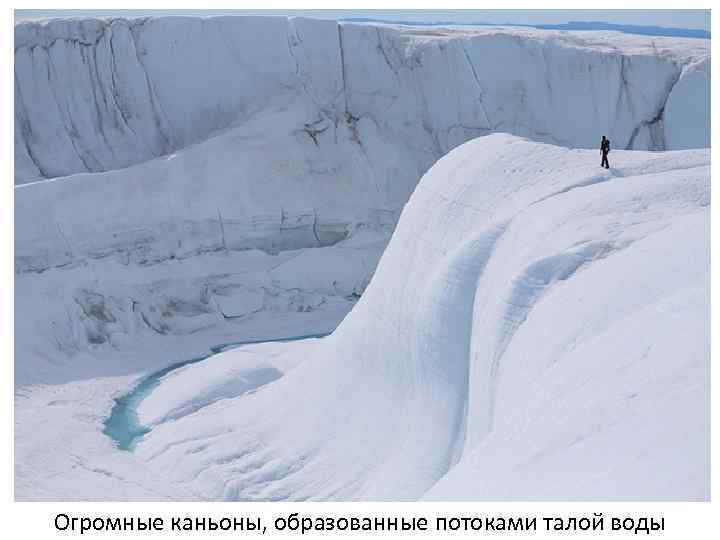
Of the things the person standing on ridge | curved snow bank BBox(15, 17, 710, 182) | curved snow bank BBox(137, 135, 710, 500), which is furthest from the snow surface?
curved snow bank BBox(15, 17, 710, 182)

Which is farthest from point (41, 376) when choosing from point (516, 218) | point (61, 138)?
point (516, 218)

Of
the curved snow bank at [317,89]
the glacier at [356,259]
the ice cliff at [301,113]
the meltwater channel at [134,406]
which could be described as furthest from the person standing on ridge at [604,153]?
the curved snow bank at [317,89]

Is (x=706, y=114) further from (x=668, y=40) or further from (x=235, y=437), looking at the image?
(x=235, y=437)

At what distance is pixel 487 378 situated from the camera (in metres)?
9.28

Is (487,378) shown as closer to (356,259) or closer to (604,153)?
(604,153)

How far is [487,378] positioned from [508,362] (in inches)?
20.3

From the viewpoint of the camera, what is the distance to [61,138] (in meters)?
22.0

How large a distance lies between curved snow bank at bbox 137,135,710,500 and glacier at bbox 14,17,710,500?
0.10 feet

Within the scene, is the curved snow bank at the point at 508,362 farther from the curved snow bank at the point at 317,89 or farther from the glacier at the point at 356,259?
the curved snow bank at the point at 317,89

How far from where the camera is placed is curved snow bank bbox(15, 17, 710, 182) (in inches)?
870

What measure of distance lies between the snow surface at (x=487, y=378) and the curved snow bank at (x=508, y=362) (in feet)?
0.07

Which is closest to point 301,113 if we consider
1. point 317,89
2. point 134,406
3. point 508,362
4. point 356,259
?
point 317,89

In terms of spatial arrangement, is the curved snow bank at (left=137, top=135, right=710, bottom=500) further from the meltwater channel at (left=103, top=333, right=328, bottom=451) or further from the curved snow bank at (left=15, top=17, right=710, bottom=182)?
the curved snow bank at (left=15, top=17, right=710, bottom=182)

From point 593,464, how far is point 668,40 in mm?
20180
